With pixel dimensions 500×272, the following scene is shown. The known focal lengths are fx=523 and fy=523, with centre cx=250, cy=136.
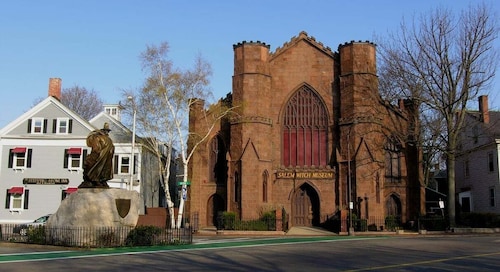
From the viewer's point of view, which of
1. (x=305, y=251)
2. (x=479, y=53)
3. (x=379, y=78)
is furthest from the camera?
(x=379, y=78)

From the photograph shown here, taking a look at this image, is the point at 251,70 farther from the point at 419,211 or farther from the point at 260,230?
the point at 419,211

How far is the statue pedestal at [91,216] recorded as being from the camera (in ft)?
67.4

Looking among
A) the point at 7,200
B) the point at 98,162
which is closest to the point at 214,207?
the point at 7,200

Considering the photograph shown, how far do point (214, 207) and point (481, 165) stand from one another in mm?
24558

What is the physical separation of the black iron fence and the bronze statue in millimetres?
1929

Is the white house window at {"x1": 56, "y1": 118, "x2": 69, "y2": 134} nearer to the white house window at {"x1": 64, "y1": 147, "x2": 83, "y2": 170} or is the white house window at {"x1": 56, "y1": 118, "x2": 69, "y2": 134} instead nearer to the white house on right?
the white house window at {"x1": 64, "y1": 147, "x2": 83, "y2": 170}

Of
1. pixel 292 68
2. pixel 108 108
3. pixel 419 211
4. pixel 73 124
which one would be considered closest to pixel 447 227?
pixel 419 211

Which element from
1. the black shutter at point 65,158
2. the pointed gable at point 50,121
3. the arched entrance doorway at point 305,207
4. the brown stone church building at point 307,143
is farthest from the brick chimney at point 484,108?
the black shutter at point 65,158

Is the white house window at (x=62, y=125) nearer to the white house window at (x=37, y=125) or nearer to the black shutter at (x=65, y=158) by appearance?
the white house window at (x=37, y=125)

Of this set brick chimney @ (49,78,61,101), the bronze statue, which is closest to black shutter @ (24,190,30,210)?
→ brick chimney @ (49,78,61,101)

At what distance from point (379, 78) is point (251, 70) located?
9714 millimetres

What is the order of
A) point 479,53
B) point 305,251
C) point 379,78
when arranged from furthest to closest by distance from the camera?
point 379,78 → point 479,53 → point 305,251

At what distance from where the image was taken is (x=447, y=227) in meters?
35.6

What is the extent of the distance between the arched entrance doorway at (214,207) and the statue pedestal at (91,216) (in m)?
19.9
